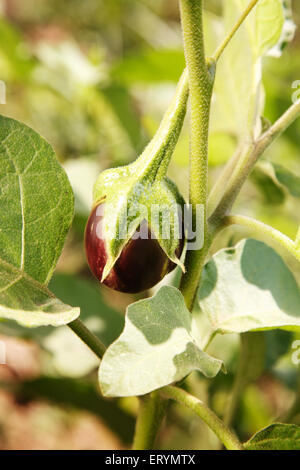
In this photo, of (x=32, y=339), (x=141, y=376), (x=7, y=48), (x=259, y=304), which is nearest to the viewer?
(x=141, y=376)

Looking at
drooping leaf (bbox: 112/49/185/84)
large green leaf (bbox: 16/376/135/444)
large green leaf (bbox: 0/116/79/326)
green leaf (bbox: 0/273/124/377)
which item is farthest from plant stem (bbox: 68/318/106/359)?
drooping leaf (bbox: 112/49/185/84)

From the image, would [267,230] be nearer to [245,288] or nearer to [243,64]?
[245,288]

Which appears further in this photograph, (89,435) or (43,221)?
(89,435)

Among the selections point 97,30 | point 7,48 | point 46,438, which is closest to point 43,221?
point 46,438

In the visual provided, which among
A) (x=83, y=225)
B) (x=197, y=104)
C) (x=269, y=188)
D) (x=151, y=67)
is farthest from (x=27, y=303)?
(x=151, y=67)

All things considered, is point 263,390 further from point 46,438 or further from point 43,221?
point 43,221

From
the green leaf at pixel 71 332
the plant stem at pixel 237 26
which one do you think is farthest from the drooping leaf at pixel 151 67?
the plant stem at pixel 237 26

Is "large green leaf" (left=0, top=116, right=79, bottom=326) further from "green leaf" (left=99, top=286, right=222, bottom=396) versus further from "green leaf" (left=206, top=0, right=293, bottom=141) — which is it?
"green leaf" (left=206, top=0, right=293, bottom=141)

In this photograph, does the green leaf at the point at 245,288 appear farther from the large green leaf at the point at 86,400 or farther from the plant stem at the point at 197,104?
the large green leaf at the point at 86,400
